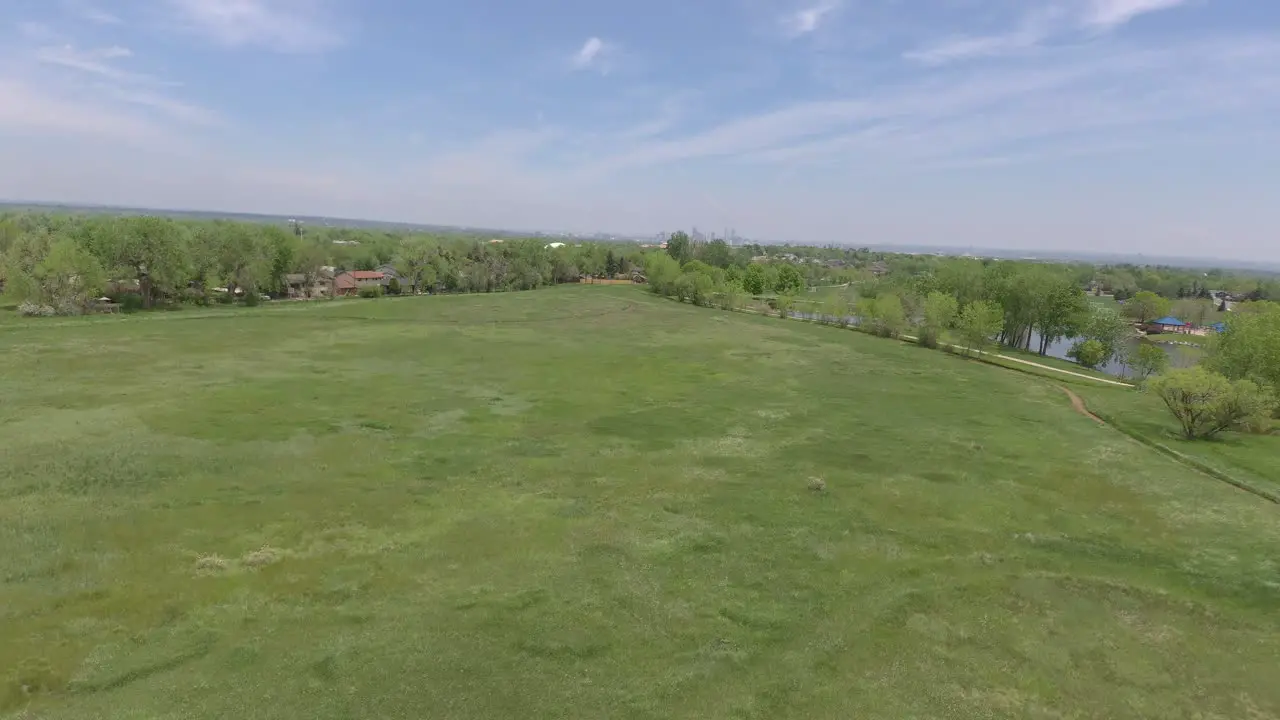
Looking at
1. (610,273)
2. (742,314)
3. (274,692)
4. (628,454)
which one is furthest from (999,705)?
(610,273)

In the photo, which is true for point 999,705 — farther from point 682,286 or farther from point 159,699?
point 682,286

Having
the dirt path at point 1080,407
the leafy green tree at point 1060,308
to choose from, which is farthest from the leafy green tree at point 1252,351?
the leafy green tree at point 1060,308

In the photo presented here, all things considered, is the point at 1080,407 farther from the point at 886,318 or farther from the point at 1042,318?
the point at 1042,318

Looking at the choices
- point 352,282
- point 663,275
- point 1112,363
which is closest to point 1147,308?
point 1112,363

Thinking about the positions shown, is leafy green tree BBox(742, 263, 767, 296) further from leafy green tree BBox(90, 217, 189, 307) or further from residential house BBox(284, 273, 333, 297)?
leafy green tree BBox(90, 217, 189, 307)

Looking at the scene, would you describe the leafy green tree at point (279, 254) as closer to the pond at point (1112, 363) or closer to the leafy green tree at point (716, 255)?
the pond at point (1112, 363)

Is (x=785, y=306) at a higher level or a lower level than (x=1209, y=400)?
higher

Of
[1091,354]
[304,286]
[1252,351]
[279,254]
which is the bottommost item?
[1091,354]
